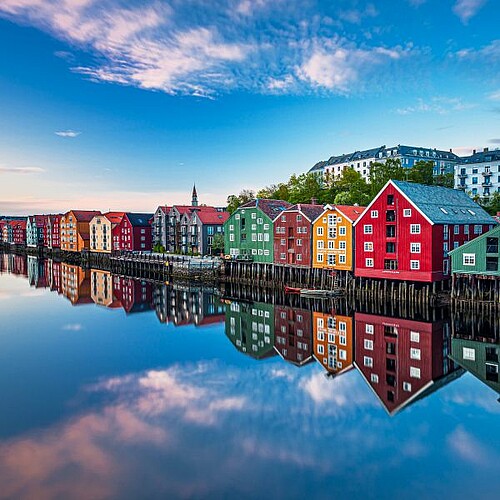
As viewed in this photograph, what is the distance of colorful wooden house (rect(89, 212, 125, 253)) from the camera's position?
8338 cm

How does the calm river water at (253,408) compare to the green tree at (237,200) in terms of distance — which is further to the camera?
the green tree at (237,200)

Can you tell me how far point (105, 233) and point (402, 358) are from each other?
72.6 meters

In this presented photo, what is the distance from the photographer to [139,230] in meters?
81.2

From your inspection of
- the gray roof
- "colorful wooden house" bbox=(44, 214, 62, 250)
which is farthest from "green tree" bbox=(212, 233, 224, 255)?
"colorful wooden house" bbox=(44, 214, 62, 250)

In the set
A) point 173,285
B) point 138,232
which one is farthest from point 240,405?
point 138,232

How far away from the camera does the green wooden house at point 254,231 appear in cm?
5106

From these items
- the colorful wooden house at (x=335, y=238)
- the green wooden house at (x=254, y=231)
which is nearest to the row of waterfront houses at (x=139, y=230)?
the green wooden house at (x=254, y=231)

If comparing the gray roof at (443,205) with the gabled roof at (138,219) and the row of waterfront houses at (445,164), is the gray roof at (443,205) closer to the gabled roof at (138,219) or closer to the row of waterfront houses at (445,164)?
the row of waterfront houses at (445,164)

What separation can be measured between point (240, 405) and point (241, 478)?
17.1 ft

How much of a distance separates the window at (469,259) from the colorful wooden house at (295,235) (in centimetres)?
1545

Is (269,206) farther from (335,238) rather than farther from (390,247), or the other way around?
(390,247)

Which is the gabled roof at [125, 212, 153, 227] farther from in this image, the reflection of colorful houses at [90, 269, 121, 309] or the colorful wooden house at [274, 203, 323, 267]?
the colorful wooden house at [274, 203, 323, 267]

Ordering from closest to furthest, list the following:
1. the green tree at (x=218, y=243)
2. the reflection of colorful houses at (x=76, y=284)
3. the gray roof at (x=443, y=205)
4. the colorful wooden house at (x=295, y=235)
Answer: the gray roof at (x=443, y=205) → the reflection of colorful houses at (x=76, y=284) → the colorful wooden house at (x=295, y=235) → the green tree at (x=218, y=243)

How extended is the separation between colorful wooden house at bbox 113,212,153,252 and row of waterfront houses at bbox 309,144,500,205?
1333 inches
